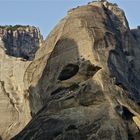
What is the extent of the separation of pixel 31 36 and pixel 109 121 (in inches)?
3169

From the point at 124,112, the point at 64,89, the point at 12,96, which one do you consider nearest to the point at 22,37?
the point at 12,96

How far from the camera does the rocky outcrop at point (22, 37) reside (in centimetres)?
11125

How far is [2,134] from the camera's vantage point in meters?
59.7

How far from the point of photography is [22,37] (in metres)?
119

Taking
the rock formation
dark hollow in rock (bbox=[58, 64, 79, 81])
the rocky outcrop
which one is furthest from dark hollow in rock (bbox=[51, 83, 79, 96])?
the rocky outcrop

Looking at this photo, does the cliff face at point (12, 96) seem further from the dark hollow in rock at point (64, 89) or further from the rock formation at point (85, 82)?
the dark hollow in rock at point (64, 89)

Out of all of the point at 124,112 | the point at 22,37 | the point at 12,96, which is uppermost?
the point at 124,112

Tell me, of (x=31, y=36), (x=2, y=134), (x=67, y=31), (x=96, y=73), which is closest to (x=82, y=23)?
(x=67, y=31)

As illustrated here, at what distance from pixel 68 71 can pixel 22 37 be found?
2841 inches

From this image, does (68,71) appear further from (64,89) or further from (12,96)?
(12,96)

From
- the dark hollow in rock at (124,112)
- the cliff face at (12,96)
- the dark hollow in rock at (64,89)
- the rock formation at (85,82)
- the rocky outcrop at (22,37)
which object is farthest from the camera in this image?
the rocky outcrop at (22,37)

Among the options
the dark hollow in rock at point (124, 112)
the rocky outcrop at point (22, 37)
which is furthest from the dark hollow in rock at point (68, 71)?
the rocky outcrop at point (22, 37)

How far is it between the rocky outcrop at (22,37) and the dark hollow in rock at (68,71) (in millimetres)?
60196

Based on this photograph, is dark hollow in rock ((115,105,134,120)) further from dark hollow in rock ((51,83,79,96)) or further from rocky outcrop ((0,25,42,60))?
rocky outcrop ((0,25,42,60))
